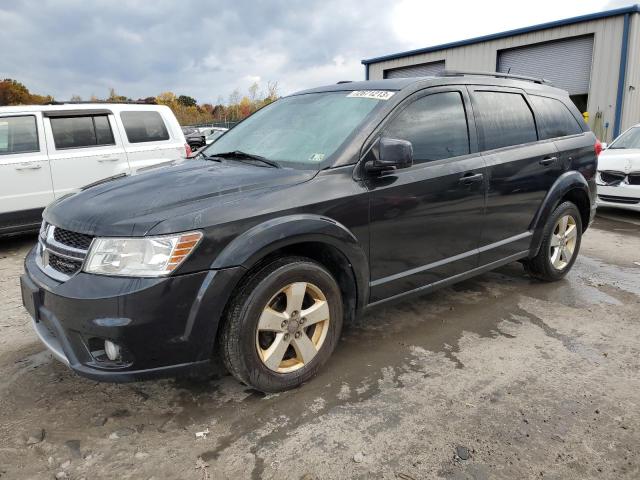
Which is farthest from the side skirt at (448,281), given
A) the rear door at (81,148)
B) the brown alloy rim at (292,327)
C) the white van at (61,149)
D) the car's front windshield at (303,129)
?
the rear door at (81,148)

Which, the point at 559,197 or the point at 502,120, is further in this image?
the point at 559,197

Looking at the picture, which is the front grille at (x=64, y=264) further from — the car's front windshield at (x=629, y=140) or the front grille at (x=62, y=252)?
the car's front windshield at (x=629, y=140)

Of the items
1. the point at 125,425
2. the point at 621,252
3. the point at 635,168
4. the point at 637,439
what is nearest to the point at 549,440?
the point at 637,439

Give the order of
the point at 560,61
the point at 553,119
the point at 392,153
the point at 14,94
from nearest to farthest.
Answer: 1. the point at 392,153
2. the point at 553,119
3. the point at 560,61
4. the point at 14,94

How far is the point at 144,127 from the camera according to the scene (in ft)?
23.2

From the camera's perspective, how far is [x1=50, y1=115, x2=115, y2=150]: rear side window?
6316 mm

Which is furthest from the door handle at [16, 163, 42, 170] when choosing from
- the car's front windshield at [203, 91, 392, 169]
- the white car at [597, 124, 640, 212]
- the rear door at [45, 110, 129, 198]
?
the white car at [597, 124, 640, 212]

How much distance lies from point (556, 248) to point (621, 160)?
4.49 metres

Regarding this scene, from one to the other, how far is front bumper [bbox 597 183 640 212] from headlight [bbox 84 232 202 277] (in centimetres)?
768

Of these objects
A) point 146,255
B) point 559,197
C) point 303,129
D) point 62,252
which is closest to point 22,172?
point 62,252

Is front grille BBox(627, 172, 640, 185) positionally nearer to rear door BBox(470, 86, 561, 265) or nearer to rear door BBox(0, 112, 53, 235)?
rear door BBox(470, 86, 561, 265)

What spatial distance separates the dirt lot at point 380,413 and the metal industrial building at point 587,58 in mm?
10449

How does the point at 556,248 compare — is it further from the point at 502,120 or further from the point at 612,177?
the point at 612,177

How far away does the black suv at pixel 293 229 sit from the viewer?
2354mm
